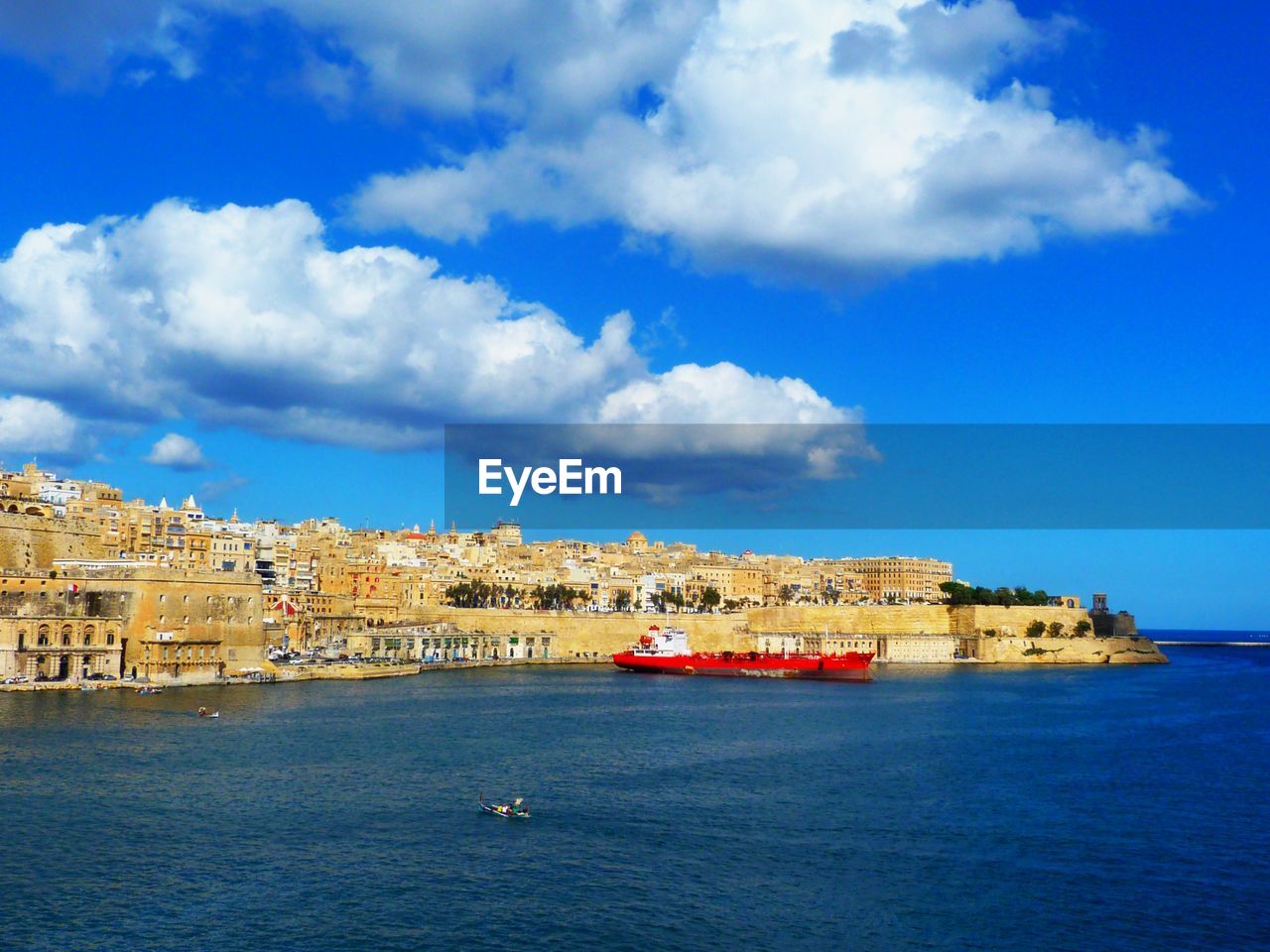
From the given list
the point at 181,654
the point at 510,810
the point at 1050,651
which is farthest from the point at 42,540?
the point at 1050,651

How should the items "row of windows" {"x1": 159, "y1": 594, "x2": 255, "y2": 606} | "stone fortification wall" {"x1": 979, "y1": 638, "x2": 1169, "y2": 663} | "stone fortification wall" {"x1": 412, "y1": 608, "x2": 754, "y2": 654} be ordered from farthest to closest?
1. "stone fortification wall" {"x1": 979, "y1": 638, "x2": 1169, "y2": 663}
2. "stone fortification wall" {"x1": 412, "y1": 608, "x2": 754, "y2": 654}
3. "row of windows" {"x1": 159, "y1": 594, "x2": 255, "y2": 606}

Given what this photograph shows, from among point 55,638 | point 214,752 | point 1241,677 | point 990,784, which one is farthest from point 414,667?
point 1241,677

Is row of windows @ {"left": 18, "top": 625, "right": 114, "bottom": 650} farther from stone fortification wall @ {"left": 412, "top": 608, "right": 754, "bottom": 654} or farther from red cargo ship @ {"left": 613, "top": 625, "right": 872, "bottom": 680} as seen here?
red cargo ship @ {"left": 613, "top": 625, "right": 872, "bottom": 680}

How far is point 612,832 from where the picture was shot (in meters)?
19.6

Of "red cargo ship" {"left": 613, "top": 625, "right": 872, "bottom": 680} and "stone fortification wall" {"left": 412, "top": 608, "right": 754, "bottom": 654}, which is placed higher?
"stone fortification wall" {"left": 412, "top": 608, "right": 754, "bottom": 654}

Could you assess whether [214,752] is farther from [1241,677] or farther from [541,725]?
[1241,677]

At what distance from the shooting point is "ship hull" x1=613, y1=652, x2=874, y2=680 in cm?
6012

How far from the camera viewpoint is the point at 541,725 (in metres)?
33.2

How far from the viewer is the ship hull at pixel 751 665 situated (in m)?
60.1

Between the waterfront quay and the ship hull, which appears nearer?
the waterfront quay

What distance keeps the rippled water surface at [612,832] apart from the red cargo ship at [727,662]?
959 inches

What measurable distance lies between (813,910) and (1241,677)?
195 feet

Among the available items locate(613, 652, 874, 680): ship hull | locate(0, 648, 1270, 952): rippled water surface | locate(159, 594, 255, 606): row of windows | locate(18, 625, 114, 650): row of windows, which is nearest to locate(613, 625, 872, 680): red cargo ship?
locate(613, 652, 874, 680): ship hull

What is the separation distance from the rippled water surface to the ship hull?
2427cm
